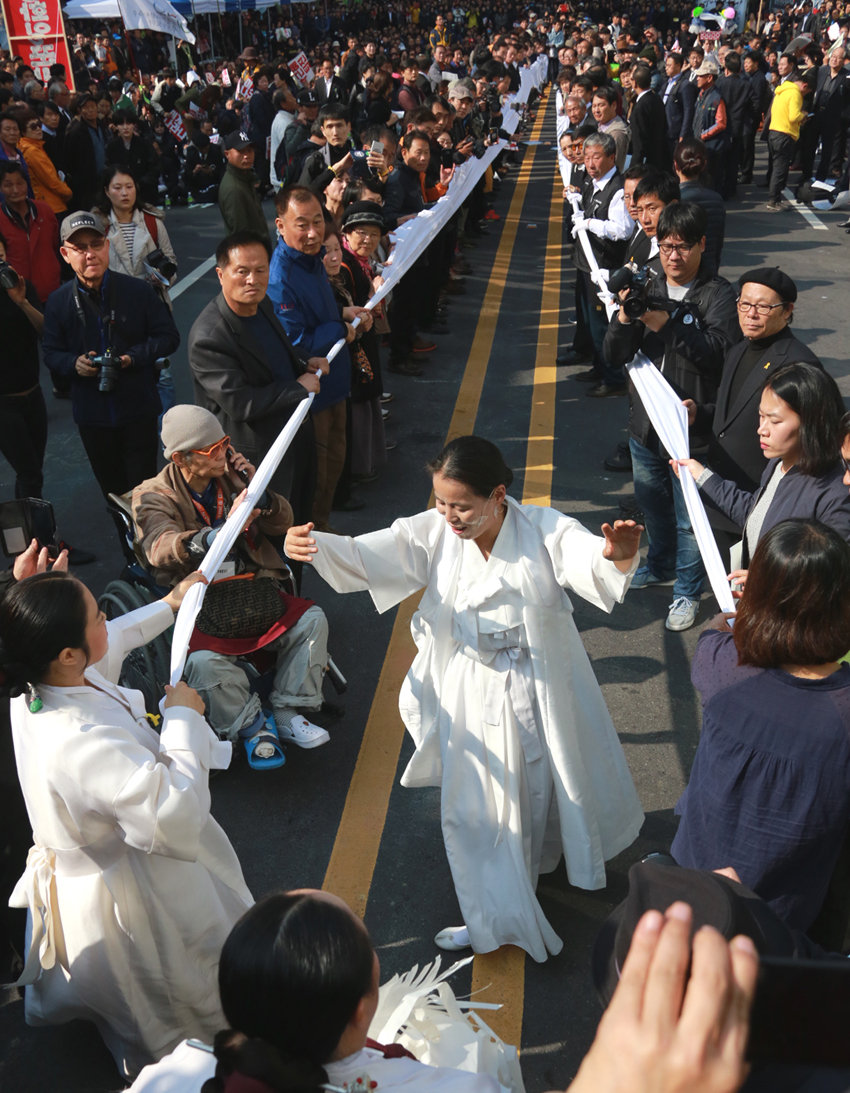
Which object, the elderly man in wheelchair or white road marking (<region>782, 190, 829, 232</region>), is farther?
white road marking (<region>782, 190, 829, 232</region>)

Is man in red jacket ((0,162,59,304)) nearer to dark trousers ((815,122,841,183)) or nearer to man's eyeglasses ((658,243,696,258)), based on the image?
man's eyeglasses ((658,243,696,258))

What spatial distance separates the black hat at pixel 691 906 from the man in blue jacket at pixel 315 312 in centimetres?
413

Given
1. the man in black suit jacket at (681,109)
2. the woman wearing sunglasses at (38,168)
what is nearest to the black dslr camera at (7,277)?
the woman wearing sunglasses at (38,168)

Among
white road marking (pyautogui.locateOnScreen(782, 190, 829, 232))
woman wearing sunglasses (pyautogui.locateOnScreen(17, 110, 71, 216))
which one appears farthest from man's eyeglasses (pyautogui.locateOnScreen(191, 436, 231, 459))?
white road marking (pyautogui.locateOnScreen(782, 190, 829, 232))

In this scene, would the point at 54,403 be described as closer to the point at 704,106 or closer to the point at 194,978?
the point at 194,978

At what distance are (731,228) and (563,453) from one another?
7.77 meters

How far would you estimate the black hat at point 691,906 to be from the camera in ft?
3.95

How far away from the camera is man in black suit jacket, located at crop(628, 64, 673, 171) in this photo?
11.1 metres

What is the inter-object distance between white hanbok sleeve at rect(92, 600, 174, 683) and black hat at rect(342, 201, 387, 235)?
146 inches

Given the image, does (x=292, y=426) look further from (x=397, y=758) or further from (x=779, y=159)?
(x=779, y=159)

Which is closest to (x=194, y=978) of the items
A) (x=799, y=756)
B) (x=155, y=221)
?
(x=799, y=756)

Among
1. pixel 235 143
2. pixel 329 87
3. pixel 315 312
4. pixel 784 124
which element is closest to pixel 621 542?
pixel 315 312

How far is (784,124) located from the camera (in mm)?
12859

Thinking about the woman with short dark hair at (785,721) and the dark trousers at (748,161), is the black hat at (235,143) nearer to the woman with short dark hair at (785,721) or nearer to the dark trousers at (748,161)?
the woman with short dark hair at (785,721)
